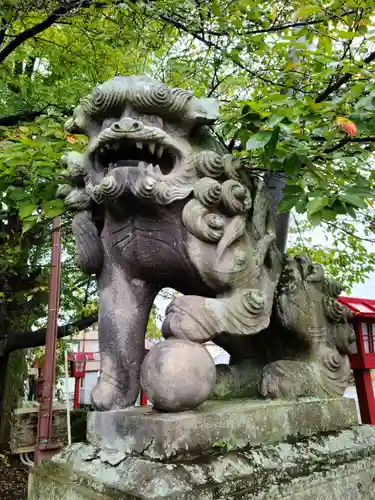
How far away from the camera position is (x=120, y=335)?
2.02m

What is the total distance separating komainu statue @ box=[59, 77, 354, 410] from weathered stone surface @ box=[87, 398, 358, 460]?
101 millimetres

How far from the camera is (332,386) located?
2264 mm

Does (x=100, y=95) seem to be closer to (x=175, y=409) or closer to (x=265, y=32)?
(x=175, y=409)

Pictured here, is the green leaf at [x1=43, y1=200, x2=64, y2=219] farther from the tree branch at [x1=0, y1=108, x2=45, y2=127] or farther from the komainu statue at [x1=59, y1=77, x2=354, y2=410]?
the tree branch at [x1=0, y1=108, x2=45, y2=127]

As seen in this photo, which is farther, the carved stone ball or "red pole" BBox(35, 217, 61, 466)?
"red pole" BBox(35, 217, 61, 466)

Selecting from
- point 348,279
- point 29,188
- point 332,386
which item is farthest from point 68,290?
point 332,386

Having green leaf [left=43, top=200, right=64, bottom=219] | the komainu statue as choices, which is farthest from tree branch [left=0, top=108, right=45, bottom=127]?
the komainu statue

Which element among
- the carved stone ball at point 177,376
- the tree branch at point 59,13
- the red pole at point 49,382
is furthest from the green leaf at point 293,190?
the red pole at point 49,382

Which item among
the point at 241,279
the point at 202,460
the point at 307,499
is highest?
the point at 241,279

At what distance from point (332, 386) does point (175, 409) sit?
0.95 metres

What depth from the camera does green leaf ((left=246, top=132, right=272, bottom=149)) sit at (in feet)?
6.08

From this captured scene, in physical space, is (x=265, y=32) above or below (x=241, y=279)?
above

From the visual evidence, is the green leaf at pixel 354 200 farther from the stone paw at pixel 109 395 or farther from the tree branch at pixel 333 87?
the tree branch at pixel 333 87

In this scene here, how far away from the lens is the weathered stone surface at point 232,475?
1464 mm
